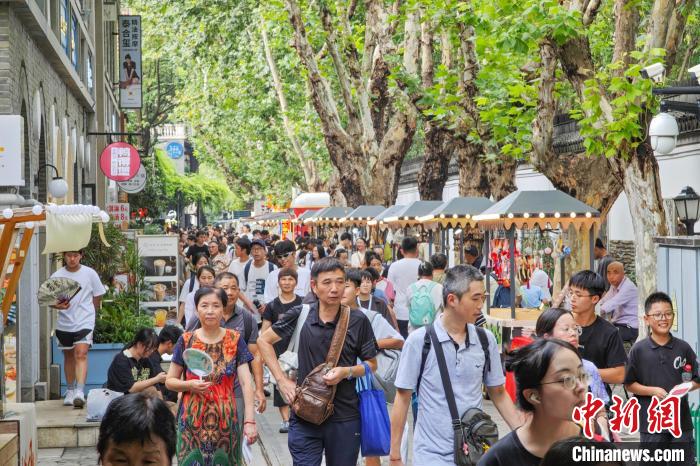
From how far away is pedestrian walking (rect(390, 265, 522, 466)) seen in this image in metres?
6.18

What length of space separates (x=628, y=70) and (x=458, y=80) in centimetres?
917

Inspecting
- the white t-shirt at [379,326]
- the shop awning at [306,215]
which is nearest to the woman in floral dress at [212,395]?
the white t-shirt at [379,326]

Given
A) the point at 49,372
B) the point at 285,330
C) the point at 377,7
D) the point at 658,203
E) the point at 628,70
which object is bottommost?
the point at 49,372

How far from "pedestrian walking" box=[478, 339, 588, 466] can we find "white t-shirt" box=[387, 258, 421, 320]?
430 inches

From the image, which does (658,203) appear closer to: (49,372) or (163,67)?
(49,372)

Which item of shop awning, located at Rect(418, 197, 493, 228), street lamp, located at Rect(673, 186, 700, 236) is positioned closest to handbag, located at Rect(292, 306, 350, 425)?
street lamp, located at Rect(673, 186, 700, 236)

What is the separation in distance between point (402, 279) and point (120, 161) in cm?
1067

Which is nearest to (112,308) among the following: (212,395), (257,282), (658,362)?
(257,282)

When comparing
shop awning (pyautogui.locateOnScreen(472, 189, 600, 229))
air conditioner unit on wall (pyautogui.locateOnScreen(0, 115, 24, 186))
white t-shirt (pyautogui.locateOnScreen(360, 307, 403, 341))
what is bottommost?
white t-shirt (pyautogui.locateOnScreen(360, 307, 403, 341))

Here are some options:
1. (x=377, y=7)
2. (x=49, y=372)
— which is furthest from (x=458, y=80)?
(x=49, y=372)

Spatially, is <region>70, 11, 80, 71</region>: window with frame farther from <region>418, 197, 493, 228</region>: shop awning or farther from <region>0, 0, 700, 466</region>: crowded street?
<region>418, 197, 493, 228</region>: shop awning

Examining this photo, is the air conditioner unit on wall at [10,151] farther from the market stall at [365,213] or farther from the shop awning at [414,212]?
the market stall at [365,213]

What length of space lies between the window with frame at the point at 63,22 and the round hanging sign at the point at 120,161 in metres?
3.10

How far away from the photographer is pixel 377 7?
27.0m
